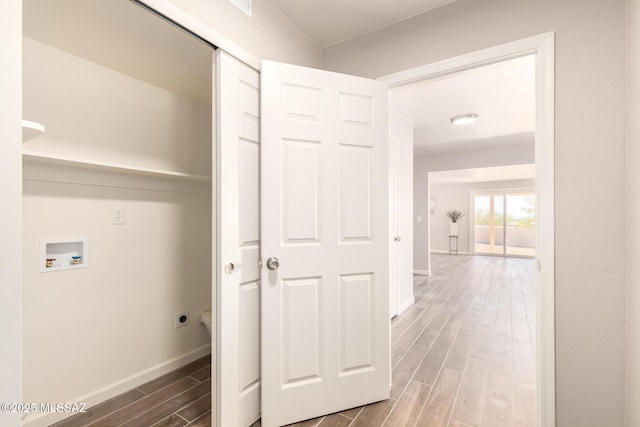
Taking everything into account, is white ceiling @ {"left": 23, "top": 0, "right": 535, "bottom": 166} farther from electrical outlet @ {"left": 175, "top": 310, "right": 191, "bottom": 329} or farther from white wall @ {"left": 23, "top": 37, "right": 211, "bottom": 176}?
electrical outlet @ {"left": 175, "top": 310, "right": 191, "bottom": 329}

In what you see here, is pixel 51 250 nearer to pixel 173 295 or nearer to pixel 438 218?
pixel 173 295

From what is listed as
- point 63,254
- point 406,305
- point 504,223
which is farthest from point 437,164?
point 63,254

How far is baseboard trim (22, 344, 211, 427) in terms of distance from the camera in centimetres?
162

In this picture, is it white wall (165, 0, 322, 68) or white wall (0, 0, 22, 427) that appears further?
white wall (165, 0, 322, 68)

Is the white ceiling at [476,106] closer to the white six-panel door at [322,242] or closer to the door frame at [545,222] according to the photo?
the door frame at [545,222]

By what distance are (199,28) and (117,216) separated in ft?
4.72

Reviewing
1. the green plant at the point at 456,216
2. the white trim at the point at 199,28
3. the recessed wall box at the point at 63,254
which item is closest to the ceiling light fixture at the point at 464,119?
the white trim at the point at 199,28

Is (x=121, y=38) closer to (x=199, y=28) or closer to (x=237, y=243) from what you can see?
(x=199, y=28)

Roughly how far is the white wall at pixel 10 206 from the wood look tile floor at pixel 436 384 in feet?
3.93

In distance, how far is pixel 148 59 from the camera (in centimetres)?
188

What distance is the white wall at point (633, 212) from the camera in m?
1.21

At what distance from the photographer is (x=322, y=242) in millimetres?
1719

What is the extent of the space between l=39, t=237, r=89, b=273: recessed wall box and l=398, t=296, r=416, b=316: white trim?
3.30 metres

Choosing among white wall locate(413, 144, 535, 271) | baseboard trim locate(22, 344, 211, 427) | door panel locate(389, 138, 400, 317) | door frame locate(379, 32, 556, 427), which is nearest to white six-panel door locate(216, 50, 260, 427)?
baseboard trim locate(22, 344, 211, 427)
